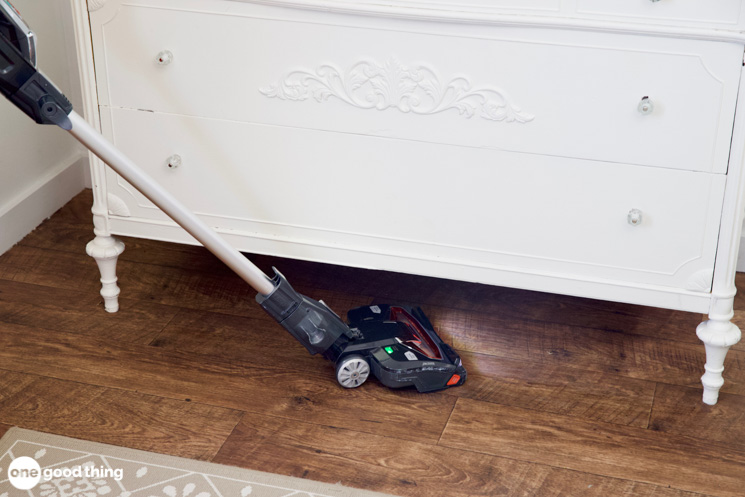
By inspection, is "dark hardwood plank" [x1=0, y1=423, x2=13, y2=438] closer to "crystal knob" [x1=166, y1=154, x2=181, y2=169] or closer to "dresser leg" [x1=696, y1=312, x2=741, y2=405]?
"crystal knob" [x1=166, y1=154, x2=181, y2=169]

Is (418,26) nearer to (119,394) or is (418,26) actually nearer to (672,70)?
(672,70)

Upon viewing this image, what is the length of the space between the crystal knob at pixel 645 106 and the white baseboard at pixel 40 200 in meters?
1.46

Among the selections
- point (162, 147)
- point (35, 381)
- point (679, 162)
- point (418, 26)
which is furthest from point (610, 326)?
point (35, 381)

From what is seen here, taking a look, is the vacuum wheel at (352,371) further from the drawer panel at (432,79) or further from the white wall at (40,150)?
the white wall at (40,150)

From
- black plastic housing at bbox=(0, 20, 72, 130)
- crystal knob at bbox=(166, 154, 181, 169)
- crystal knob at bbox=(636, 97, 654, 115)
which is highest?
black plastic housing at bbox=(0, 20, 72, 130)

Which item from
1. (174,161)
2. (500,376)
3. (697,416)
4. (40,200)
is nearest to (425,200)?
(500,376)

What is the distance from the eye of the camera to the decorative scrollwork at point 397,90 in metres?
1.34

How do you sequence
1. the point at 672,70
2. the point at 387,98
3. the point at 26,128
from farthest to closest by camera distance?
the point at 26,128, the point at 387,98, the point at 672,70

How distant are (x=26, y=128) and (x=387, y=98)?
1078 mm

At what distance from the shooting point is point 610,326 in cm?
171

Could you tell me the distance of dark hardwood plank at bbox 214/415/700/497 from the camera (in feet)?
4.16

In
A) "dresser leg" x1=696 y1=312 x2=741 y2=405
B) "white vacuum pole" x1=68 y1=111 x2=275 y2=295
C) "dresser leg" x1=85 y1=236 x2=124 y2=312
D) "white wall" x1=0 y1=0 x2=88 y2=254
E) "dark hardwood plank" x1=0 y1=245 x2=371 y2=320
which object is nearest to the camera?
"white vacuum pole" x1=68 y1=111 x2=275 y2=295

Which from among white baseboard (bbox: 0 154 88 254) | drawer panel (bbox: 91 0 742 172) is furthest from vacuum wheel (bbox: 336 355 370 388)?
white baseboard (bbox: 0 154 88 254)

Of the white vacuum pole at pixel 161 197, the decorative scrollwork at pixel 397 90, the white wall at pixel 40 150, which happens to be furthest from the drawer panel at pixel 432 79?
the white wall at pixel 40 150
